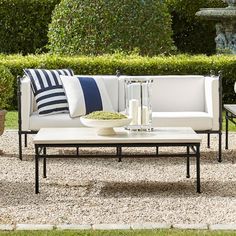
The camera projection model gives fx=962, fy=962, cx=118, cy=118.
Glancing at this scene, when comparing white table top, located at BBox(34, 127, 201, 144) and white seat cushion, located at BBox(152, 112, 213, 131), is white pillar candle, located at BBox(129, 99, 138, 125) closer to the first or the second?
white table top, located at BBox(34, 127, 201, 144)

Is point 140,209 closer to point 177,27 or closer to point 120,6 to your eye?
point 120,6

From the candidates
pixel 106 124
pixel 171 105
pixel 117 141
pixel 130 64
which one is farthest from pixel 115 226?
pixel 130 64

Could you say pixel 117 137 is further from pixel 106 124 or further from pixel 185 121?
pixel 185 121

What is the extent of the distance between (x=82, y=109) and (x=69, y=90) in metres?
0.24

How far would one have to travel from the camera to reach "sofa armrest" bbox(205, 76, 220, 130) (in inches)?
336

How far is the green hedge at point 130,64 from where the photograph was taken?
39.6 feet

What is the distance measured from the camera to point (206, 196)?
22.6 ft

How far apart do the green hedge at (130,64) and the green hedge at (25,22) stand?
4.64 metres

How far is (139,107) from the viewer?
24.6 ft

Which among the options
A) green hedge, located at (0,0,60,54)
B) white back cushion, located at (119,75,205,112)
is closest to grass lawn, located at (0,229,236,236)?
white back cushion, located at (119,75,205,112)

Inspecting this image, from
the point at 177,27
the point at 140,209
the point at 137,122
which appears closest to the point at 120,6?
the point at 177,27

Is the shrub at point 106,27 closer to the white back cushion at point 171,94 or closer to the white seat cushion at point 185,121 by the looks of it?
the white back cushion at point 171,94

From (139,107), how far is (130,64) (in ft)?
15.2

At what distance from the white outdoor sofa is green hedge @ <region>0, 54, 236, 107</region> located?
3018 millimetres
